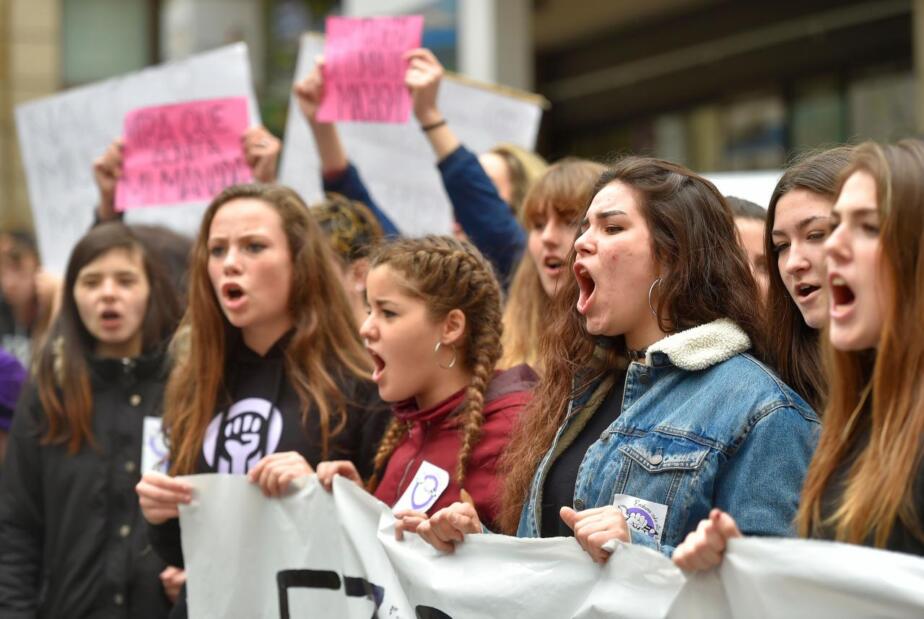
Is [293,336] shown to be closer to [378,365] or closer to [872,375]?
[378,365]

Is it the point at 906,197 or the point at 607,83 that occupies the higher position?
the point at 607,83

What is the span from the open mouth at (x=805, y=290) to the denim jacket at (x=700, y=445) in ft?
0.71

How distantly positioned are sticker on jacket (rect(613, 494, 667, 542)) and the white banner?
0.12 m

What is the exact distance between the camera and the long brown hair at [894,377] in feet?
7.66

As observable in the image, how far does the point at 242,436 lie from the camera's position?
4148mm

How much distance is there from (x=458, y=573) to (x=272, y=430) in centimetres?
108

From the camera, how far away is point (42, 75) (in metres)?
16.9

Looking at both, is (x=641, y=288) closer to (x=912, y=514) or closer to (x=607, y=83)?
(x=912, y=514)

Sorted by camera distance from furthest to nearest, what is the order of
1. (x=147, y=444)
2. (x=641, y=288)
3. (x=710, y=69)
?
(x=710, y=69), (x=147, y=444), (x=641, y=288)

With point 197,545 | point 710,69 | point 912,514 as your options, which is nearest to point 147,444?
point 197,545

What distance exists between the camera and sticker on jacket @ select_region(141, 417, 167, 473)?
4613 millimetres

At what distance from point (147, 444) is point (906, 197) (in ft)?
9.65

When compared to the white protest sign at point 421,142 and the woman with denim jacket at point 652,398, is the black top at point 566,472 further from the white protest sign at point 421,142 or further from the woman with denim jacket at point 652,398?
the white protest sign at point 421,142

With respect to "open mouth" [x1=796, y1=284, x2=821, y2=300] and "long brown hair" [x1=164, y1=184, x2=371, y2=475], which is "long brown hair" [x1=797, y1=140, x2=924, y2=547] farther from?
"long brown hair" [x1=164, y1=184, x2=371, y2=475]
